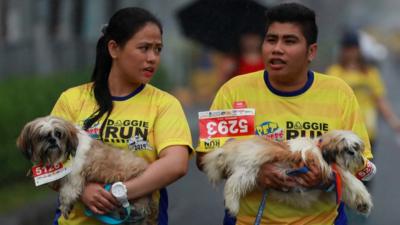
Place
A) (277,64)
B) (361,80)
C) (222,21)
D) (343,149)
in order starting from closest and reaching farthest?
(343,149) → (277,64) → (361,80) → (222,21)

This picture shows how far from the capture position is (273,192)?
16.7 feet

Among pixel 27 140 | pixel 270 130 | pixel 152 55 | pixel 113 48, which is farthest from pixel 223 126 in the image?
pixel 27 140

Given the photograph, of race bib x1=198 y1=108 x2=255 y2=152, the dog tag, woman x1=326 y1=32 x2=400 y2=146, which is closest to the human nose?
race bib x1=198 y1=108 x2=255 y2=152

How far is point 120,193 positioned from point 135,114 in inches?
17.3

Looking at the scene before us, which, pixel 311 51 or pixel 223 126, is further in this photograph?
pixel 311 51

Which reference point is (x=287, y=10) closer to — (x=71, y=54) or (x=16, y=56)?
(x=16, y=56)

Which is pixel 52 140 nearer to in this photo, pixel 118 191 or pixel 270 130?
pixel 118 191

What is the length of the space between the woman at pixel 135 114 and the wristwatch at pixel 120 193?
0.02 meters

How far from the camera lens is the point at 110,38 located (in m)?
5.39

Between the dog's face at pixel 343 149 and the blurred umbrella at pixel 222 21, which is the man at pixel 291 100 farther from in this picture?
the blurred umbrella at pixel 222 21

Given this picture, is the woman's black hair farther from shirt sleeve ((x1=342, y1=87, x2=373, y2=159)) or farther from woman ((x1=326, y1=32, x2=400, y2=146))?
woman ((x1=326, y1=32, x2=400, y2=146))

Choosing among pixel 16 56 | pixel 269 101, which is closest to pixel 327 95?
pixel 269 101

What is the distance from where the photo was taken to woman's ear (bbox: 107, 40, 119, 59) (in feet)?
17.6

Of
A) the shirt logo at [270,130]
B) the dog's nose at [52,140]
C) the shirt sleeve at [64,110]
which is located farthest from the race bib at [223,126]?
the dog's nose at [52,140]
